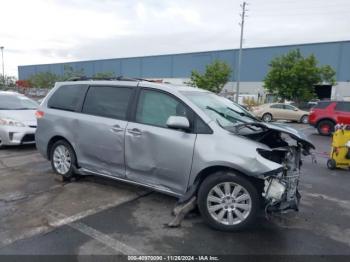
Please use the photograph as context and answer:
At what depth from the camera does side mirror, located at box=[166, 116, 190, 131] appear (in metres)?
3.92

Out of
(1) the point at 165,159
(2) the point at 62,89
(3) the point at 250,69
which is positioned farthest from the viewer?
(3) the point at 250,69

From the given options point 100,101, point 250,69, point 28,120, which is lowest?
point 28,120

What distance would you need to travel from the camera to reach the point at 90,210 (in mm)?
4289

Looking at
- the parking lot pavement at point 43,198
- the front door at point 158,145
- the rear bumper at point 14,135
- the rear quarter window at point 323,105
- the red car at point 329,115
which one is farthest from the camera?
the rear quarter window at point 323,105

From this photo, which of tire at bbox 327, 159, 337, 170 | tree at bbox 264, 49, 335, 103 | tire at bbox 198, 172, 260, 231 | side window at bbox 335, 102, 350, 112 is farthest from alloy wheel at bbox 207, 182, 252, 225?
tree at bbox 264, 49, 335, 103

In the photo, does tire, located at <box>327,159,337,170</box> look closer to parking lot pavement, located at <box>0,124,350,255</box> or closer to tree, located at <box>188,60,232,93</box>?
parking lot pavement, located at <box>0,124,350,255</box>

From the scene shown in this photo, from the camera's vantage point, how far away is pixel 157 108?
441cm

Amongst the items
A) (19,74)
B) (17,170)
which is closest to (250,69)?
(17,170)

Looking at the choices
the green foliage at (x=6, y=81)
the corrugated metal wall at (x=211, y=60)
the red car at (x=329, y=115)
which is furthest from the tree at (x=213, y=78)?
the green foliage at (x=6, y=81)

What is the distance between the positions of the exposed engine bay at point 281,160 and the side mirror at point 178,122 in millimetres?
734

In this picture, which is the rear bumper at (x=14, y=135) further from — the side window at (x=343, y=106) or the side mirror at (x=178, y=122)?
the side window at (x=343, y=106)

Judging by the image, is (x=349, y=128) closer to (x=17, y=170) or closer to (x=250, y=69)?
(x=17, y=170)

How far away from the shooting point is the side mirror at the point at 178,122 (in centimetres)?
392

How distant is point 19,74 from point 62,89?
100080mm
